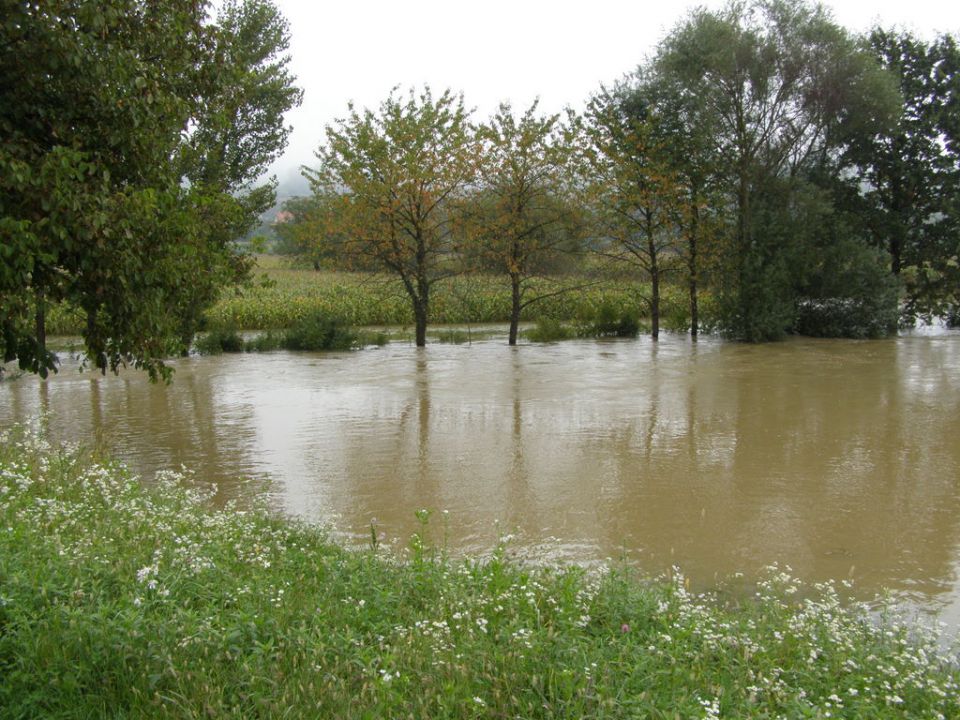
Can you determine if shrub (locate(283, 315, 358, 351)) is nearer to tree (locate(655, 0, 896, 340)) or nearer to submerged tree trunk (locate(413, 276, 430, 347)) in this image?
submerged tree trunk (locate(413, 276, 430, 347))

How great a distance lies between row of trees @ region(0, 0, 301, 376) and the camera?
4258mm

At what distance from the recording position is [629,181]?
22734 mm

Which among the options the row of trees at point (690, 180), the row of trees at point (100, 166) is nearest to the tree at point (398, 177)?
the row of trees at point (690, 180)

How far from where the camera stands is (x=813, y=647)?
4594mm

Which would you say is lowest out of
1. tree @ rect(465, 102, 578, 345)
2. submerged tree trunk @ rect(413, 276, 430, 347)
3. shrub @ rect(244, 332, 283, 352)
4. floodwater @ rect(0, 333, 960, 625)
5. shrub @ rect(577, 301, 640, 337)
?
floodwater @ rect(0, 333, 960, 625)

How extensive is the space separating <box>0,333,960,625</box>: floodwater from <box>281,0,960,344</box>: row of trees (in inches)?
134

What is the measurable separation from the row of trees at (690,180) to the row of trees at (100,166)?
50.1 feet

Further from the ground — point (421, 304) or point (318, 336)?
point (421, 304)

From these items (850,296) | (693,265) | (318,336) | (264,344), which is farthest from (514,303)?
(850,296)

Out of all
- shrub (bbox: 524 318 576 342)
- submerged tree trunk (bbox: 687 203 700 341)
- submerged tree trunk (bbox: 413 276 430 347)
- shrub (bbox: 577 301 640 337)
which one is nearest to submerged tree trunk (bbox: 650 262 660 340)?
submerged tree trunk (bbox: 687 203 700 341)

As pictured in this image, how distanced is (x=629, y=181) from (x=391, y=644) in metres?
19.9

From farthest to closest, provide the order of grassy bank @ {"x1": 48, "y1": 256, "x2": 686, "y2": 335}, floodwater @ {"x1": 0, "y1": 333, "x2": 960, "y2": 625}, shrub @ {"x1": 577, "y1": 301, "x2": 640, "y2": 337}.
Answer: shrub @ {"x1": 577, "y1": 301, "x2": 640, "y2": 337}
grassy bank @ {"x1": 48, "y1": 256, "x2": 686, "y2": 335}
floodwater @ {"x1": 0, "y1": 333, "x2": 960, "y2": 625}

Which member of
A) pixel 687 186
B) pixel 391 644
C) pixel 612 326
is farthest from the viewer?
pixel 612 326

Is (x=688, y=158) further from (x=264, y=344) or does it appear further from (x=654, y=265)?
(x=264, y=344)
